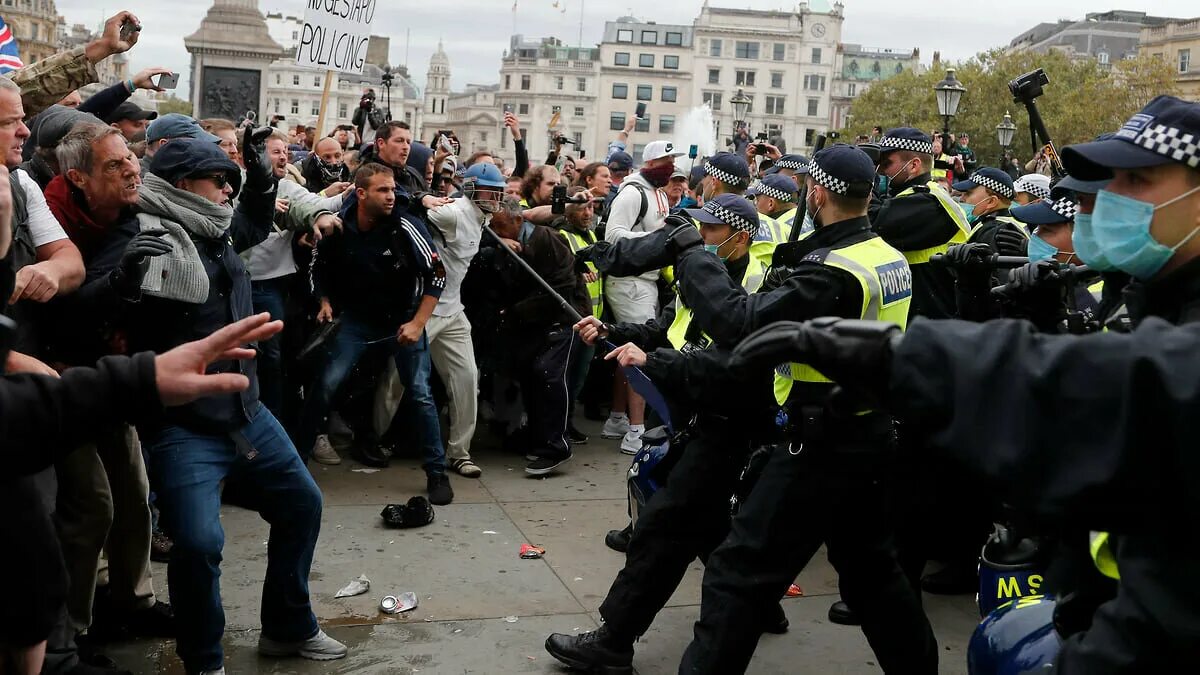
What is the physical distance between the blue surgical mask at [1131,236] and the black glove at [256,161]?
405 centimetres

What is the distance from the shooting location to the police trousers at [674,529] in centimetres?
467

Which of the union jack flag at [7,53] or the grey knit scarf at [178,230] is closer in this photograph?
the grey knit scarf at [178,230]

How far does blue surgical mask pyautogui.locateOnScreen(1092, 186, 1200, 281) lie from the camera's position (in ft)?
7.81

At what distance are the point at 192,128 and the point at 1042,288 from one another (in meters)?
3.71

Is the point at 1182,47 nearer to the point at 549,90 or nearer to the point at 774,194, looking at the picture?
the point at 549,90

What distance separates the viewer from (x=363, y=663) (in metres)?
4.76

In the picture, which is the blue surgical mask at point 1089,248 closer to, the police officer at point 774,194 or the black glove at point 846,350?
the black glove at point 846,350

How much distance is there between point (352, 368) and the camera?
23.4 feet

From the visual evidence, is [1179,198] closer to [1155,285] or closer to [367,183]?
[1155,285]

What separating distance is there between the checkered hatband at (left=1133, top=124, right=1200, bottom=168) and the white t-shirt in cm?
359

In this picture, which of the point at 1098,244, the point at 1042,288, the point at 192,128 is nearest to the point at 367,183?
the point at 192,128

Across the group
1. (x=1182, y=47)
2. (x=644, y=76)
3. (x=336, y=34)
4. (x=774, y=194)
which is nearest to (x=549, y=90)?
(x=644, y=76)

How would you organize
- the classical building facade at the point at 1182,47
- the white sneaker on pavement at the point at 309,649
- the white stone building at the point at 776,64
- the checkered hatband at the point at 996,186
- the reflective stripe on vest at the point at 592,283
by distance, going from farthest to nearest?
the white stone building at the point at 776,64 → the classical building facade at the point at 1182,47 → the reflective stripe on vest at the point at 592,283 → the checkered hatband at the point at 996,186 → the white sneaker on pavement at the point at 309,649

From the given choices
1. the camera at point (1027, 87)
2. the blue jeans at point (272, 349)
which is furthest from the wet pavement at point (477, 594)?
the camera at point (1027, 87)
